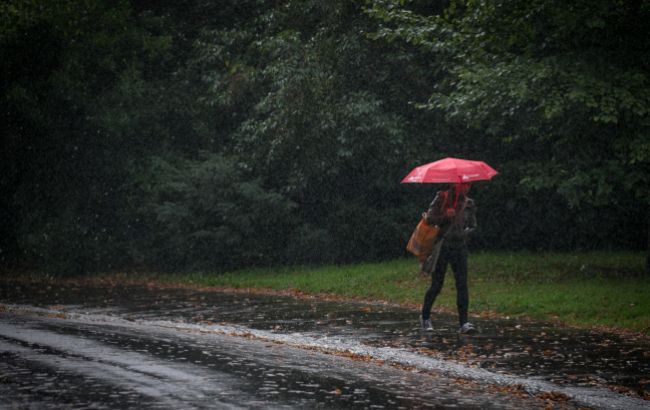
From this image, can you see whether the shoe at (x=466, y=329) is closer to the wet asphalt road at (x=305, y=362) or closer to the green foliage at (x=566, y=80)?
the wet asphalt road at (x=305, y=362)

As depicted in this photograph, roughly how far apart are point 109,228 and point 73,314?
36.9 feet

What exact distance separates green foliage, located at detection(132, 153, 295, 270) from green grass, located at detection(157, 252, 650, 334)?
60 centimetres

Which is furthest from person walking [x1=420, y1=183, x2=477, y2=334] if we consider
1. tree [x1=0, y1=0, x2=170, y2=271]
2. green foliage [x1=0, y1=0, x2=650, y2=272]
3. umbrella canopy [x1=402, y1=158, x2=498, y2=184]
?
tree [x1=0, y1=0, x2=170, y2=271]

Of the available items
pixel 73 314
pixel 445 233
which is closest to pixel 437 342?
pixel 445 233

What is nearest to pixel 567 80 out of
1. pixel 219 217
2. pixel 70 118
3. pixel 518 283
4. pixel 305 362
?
pixel 518 283

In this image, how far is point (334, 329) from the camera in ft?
38.9

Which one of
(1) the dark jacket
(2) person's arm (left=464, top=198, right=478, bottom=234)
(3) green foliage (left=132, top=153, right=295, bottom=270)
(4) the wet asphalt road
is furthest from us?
(3) green foliage (left=132, top=153, right=295, bottom=270)

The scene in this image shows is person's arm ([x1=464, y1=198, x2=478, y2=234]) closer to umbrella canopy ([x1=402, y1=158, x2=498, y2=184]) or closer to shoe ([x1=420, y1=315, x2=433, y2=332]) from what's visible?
umbrella canopy ([x1=402, y1=158, x2=498, y2=184])

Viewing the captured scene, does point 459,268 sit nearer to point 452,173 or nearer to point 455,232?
point 455,232

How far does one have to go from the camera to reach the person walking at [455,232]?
11148 millimetres

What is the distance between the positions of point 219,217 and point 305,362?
13.2 m

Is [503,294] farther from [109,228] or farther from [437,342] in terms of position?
[109,228]

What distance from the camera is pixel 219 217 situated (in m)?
22.0

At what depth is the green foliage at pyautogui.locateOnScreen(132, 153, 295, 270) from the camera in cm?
2161
